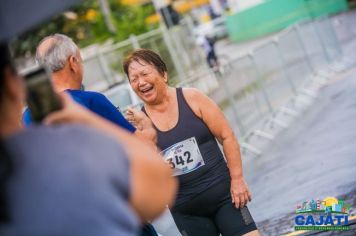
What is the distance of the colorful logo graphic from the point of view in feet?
17.6

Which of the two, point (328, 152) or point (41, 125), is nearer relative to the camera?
point (41, 125)

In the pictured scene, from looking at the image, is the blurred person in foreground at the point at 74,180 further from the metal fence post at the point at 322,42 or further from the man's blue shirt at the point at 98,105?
the metal fence post at the point at 322,42

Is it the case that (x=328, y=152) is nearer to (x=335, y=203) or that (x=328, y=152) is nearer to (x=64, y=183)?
(x=335, y=203)

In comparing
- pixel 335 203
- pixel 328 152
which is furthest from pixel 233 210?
pixel 328 152

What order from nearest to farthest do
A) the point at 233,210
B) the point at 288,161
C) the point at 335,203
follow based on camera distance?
the point at 233,210
the point at 335,203
the point at 288,161

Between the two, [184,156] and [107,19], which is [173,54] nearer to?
[107,19]

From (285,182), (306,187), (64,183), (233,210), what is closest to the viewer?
(64,183)

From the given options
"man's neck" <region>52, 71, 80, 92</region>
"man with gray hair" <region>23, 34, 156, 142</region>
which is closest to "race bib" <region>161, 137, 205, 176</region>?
"man with gray hair" <region>23, 34, 156, 142</region>

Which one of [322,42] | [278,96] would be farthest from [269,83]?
[322,42]

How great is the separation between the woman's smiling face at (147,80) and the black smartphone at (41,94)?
7.47 feet

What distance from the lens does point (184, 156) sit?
3738 mm

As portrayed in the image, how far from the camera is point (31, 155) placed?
1407 mm

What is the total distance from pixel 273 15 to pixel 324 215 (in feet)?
99.3

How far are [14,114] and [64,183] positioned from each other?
31 cm
